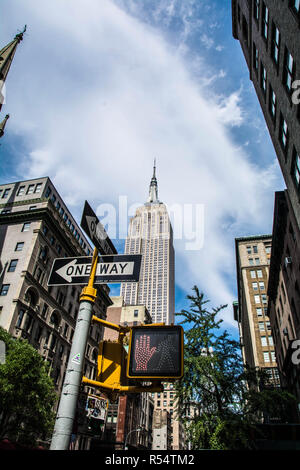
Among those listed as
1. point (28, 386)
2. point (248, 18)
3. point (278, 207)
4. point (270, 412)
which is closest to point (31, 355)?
point (28, 386)

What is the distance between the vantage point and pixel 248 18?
30.5 m

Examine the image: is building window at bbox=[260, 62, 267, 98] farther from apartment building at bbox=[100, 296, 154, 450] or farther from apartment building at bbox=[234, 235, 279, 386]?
apartment building at bbox=[234, 235, 279, 386]

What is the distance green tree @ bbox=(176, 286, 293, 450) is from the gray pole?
1650 cm

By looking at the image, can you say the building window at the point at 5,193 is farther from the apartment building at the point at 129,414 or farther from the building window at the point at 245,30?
the building window at the point at 245,30

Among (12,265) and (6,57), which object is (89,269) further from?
(6,57)

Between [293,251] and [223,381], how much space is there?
1625cm

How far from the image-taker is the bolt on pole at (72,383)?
4.01 m

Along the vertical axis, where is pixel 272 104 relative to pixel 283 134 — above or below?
above

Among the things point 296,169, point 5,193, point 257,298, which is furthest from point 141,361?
point 257,298

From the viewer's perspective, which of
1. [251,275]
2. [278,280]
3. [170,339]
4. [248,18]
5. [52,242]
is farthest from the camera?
[251,275]

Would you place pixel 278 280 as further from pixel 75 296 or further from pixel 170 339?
pixel 170 339

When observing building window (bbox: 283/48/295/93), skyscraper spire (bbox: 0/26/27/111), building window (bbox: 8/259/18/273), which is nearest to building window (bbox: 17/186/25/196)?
building window (bbox: 8/259/18/273)

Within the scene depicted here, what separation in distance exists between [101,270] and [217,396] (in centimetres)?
1798

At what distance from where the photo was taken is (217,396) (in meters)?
20.0
